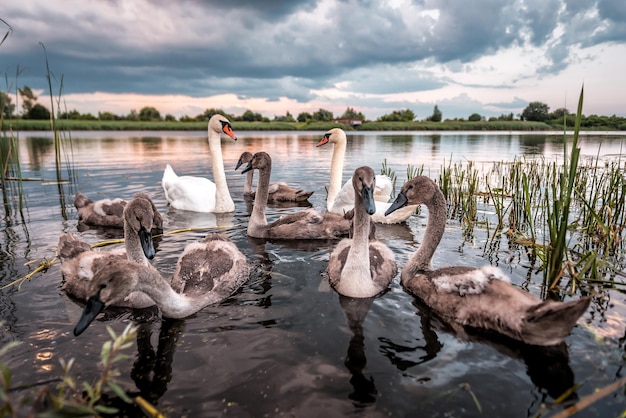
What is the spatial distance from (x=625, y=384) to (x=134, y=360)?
14.0ft

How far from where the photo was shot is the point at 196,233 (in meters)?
8.12

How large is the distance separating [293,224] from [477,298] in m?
4.17

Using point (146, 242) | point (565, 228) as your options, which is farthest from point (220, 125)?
point (565, 228)

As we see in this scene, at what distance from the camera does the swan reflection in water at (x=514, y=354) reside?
324cm

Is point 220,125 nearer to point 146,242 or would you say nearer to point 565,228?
point 146,242

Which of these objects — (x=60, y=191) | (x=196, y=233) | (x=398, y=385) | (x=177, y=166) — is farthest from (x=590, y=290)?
(x=177, y=166)

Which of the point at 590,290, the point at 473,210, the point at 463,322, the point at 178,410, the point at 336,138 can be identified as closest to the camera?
the point at 178,410

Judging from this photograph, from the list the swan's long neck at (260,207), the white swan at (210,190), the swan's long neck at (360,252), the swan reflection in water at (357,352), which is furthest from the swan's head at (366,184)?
the white swan at (210,190)

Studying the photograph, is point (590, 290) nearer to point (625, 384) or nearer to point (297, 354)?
point (625, 384)

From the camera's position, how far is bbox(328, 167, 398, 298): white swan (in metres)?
4.68

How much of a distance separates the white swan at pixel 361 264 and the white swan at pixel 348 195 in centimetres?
303

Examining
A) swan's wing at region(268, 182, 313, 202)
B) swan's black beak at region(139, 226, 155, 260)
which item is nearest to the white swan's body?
swan's black beak at region(139, 226, 155, 260)

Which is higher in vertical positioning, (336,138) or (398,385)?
(336,138)

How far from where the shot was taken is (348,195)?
29.4 ft
